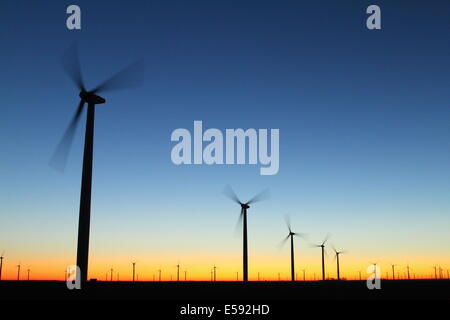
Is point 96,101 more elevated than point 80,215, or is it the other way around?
point 96,101

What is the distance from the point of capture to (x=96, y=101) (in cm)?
5822
